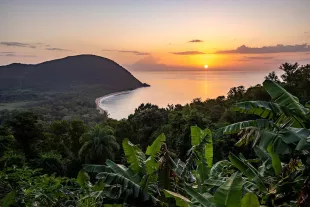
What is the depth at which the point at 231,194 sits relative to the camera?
14.8ft

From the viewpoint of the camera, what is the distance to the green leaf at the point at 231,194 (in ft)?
14.7

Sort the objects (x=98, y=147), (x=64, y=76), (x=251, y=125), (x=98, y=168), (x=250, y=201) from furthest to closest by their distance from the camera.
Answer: (x=64, y=76)
(x=98, y=147)
(x=98, y=168)
(x=251, y=125)
(x=250, y=201)

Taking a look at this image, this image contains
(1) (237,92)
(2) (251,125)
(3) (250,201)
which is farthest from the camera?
(1) (237,92)

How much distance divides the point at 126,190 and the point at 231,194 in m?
3.56

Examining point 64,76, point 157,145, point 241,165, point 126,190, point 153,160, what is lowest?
point 64,76

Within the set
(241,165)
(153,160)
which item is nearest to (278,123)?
(241,165)

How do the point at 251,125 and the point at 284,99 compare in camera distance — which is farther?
the point at 251,125

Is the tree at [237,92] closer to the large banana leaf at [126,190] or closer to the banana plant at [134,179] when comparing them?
the banana plant at [134,179]

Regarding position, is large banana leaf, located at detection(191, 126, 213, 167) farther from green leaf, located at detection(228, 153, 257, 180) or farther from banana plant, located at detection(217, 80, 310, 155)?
green leaf, located at detection(228, 153, 257, 180)

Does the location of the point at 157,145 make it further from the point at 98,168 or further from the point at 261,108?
the point at 261,108

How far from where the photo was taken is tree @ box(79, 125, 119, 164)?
23.8 m

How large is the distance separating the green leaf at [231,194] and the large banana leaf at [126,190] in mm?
3043

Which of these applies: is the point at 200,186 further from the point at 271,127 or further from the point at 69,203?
the point at 69,203

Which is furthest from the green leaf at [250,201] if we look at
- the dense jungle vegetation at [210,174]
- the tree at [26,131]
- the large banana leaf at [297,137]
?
the tree at [26,131]
